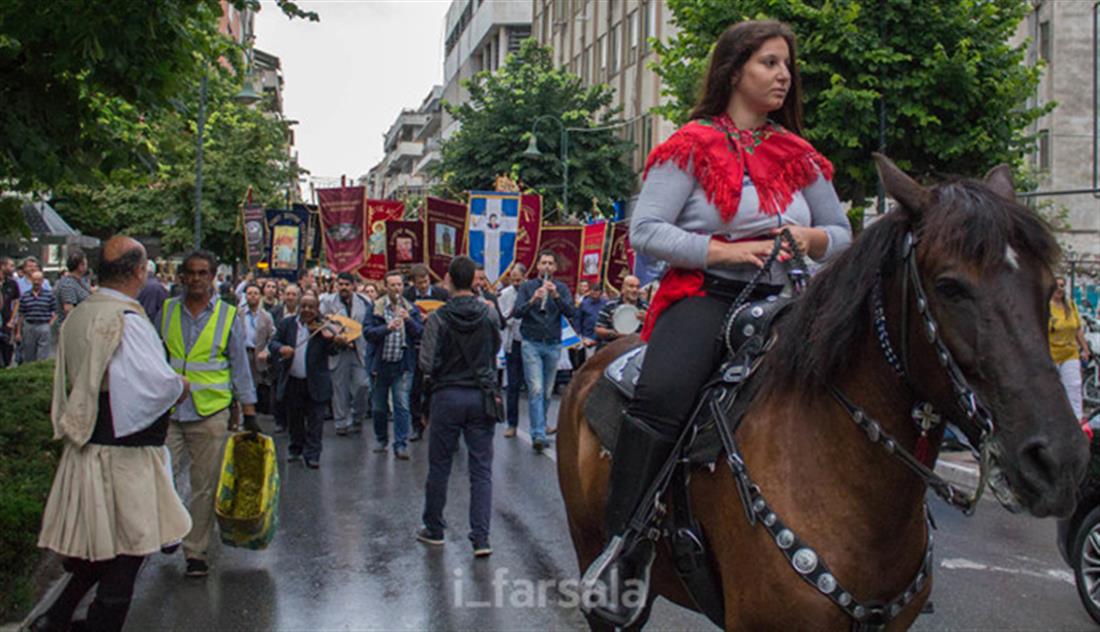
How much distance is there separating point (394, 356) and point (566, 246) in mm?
5908

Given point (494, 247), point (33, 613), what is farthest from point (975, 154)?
point (33, 613)

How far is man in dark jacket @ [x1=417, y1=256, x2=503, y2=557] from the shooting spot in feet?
29.3

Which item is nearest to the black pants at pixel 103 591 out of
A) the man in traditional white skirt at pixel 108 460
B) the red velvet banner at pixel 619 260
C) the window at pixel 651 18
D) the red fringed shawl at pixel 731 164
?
the man in traditional white skirt at pixel 108 460

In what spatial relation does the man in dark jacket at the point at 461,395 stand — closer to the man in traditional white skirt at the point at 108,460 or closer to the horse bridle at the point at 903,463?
the man in traditional white skirt at the point at 108,460

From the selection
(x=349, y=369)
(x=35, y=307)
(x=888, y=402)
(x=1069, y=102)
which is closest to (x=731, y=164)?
(x=888, y=402)

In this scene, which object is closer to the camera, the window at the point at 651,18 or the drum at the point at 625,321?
the drum at the point at 625,321

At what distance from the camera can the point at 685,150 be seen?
3814mm

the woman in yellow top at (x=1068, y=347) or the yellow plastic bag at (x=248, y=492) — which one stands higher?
the woman in yellow top at (x=1068, y=347)

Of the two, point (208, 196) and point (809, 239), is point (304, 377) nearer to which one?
point (809, 239)

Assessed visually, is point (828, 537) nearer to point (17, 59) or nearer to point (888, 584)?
point (888, 584)

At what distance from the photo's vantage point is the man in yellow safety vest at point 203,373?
8.38 meters

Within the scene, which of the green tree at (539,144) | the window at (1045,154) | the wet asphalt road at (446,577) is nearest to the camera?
the wet asphalt road at (446,577)

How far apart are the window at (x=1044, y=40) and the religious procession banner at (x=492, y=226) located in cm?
2179

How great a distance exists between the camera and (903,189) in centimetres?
303
